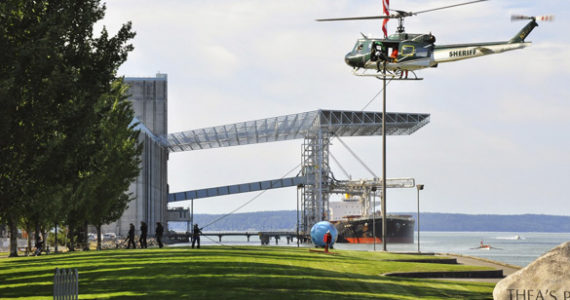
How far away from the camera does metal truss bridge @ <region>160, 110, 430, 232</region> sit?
5261 inches

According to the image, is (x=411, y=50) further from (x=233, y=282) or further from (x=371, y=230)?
(x=371, y=230)

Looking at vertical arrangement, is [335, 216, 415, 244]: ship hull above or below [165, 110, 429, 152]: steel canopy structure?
below

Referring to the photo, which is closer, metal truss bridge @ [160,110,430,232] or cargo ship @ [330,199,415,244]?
metal truss bridge @ [160,110,430,232]

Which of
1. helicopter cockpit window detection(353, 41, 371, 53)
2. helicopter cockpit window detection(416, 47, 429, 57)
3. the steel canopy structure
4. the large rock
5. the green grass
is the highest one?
the steel canopy structure

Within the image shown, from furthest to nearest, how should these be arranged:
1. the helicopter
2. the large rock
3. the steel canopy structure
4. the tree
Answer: the steel canopy structure → the helicopter → the tree → the large rock

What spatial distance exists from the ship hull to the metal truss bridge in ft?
51.6

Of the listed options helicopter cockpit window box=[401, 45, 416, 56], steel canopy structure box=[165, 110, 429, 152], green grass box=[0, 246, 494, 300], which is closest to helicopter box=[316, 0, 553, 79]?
helicopter cockpit window box=[401, 45, 416, 56]

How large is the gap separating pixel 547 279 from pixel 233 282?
9.96 m

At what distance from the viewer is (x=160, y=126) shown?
470 ft

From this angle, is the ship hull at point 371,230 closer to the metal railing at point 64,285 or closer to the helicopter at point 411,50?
the helicopter at point 411,50

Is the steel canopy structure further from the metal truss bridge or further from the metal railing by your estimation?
the metal railing

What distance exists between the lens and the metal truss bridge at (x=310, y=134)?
13364 centimetres

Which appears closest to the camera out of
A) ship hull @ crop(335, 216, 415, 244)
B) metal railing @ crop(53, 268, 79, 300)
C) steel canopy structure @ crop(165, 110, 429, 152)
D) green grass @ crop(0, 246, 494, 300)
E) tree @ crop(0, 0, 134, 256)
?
metal railing @ crop(53, 268, 79, 300)

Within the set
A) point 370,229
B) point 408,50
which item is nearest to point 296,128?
point 370,229
